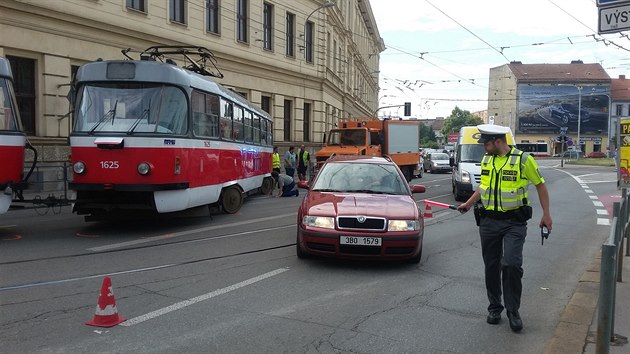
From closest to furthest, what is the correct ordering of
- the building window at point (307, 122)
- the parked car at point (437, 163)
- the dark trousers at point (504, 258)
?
the dark trousers at point (504, 258)
the building window at point (307, 122)
the parked car at point (437, 163)

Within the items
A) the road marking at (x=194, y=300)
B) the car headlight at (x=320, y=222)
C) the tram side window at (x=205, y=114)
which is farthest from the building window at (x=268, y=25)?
the road marking at (x=194, y=300)

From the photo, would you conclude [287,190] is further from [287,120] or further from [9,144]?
[287,120]

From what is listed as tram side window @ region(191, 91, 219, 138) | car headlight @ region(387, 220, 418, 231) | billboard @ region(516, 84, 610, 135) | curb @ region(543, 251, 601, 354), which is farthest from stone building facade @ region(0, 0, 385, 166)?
billboard @ region(516, 84, 610, 135)

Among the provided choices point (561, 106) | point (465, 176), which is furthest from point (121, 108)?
point (561, 106)

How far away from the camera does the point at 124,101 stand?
31.6 ft

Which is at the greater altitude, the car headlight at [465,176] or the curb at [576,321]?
the car headlight at [465,176]

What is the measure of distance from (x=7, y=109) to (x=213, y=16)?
1828 centimetres

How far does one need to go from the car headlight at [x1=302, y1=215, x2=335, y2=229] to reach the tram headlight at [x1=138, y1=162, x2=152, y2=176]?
356 centimetres

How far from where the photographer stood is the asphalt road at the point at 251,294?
4684mm

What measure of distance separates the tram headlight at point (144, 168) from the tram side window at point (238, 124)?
4164 mm

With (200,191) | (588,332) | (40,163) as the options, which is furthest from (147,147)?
(40,163)

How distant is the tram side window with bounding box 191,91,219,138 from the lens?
1052 cm

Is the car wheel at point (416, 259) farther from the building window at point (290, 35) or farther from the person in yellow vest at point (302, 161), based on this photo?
the building window at point (290, 35)

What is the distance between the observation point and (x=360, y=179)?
862 centimetres
